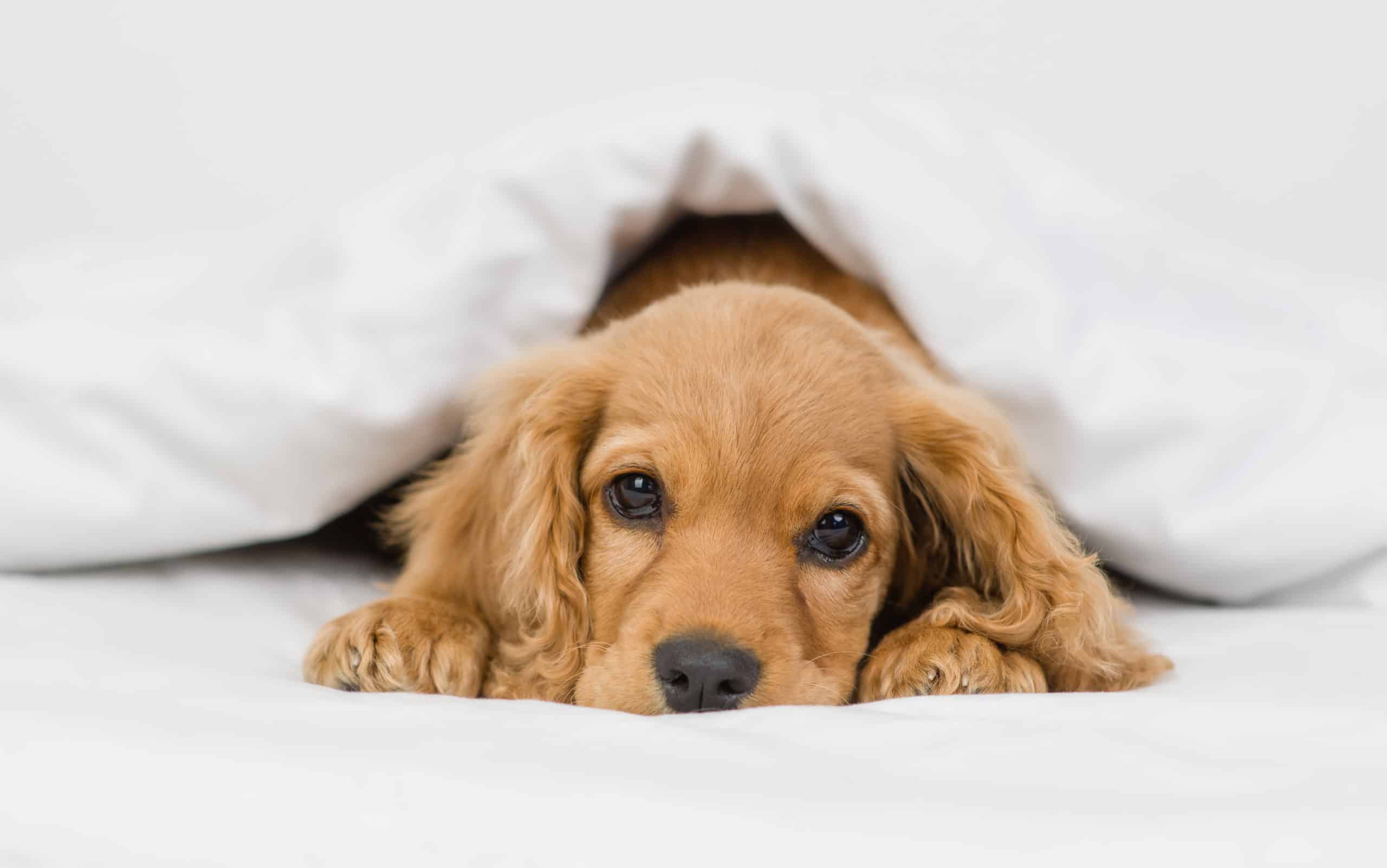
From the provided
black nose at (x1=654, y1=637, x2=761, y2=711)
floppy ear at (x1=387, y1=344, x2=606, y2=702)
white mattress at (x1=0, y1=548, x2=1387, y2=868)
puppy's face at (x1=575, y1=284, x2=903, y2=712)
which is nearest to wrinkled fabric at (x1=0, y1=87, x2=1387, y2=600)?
floppy ear at (x1=387, y1=344, x2=606, y2=702)

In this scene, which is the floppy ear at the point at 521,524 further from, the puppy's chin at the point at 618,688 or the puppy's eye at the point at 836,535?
the puppy's eye at the point at 836,535

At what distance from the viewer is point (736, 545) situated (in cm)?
174

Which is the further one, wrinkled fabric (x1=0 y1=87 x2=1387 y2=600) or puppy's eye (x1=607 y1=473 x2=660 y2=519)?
wrinkled fabric (x1=0 y1=87 x2=1387 y2=600)

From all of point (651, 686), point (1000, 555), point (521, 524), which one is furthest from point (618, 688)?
point (1000, 555)

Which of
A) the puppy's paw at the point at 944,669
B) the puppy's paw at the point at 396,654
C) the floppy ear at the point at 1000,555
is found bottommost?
the puppy's paw at the point at 396,654

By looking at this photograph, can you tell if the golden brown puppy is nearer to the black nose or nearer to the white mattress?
the black nose

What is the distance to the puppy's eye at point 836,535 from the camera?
71.6 inches

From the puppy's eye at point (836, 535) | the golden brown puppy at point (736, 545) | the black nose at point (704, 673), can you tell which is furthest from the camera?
the puppy's eye at point (836, 535)

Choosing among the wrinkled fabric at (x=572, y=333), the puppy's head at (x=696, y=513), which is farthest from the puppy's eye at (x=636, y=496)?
the wrinkled fabric at (x=572, y=333)

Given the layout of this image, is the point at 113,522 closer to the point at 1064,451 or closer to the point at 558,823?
the point at 558,823

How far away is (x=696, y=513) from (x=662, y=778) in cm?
66

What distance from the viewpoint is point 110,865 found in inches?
41.8

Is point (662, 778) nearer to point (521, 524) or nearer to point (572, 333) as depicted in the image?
point (521, 524)

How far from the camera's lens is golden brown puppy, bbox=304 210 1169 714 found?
1699mm
